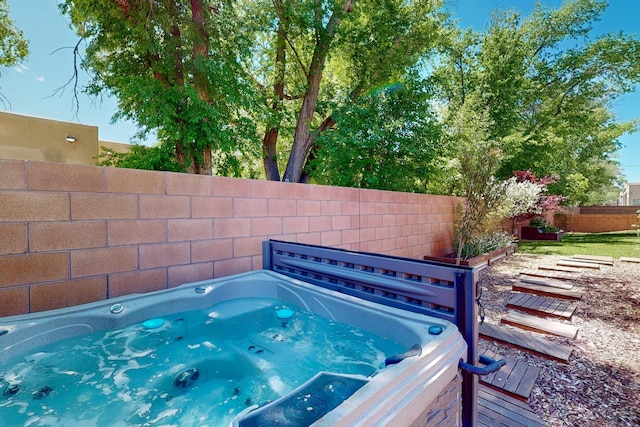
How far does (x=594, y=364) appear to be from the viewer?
222 cm

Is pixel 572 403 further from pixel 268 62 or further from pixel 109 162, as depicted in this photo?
pixel 268 62

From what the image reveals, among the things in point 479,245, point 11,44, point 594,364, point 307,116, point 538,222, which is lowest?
point 594,364

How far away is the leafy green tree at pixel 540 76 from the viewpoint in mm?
9039

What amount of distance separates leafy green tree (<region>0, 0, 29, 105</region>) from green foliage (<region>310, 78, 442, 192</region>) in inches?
231

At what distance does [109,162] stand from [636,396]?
632cm

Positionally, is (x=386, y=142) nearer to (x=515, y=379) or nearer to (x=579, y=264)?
(x=579, y=264)

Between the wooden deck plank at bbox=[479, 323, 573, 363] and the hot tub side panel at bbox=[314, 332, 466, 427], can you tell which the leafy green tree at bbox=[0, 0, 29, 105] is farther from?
the wooden deck plank at bbox=[479, 323, 573, 363]

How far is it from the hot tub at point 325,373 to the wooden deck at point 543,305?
250 centimetres

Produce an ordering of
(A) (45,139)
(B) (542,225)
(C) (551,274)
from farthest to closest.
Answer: (B) (542,225)
(A) (45,139)
(C) (551,274)

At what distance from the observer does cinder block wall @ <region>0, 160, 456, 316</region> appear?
1674 millimetres

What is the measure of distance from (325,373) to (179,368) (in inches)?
31.8

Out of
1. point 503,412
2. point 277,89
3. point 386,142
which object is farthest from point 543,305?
point 277,89

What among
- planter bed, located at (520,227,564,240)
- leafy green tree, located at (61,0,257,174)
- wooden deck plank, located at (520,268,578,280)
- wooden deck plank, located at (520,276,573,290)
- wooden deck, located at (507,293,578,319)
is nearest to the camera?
wooden deck, located at (507,293,578,319)

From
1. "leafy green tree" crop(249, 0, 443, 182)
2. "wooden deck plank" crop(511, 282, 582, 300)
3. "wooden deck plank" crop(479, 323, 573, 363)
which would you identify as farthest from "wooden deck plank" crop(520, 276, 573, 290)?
"leafy green tree" crop(249, 0, 443, 182)
